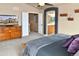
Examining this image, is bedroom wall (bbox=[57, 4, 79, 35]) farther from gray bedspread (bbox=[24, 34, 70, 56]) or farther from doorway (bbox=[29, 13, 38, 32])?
gray bedspread (bbox=[24, 34, 70, 56])

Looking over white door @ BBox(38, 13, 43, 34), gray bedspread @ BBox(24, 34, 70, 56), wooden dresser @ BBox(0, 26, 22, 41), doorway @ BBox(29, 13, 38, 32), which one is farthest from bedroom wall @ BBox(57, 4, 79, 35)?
wooden dresser @ BBox(0, 26, 22, 41)

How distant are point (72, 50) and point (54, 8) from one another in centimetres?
186

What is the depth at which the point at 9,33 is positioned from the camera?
4.41 metres

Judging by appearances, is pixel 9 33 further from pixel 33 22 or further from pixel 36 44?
pixel 36 44

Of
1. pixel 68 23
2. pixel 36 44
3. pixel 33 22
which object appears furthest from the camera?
pixel 68 23

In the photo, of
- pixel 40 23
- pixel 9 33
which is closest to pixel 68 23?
pixel 40 23

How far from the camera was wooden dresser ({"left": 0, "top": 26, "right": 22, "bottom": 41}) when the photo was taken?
14.3 ft

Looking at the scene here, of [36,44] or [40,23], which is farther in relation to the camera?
[40,23]

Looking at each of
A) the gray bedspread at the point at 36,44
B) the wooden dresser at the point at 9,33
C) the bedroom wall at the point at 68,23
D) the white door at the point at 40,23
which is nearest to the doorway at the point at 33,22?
the white door at the point at 40,23

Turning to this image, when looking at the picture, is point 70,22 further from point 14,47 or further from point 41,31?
point 14,47

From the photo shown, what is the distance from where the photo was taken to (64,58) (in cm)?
64

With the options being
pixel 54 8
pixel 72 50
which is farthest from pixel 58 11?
pixel 72 50

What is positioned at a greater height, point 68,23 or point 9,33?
point 68,23

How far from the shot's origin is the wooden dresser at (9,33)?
4.35m
